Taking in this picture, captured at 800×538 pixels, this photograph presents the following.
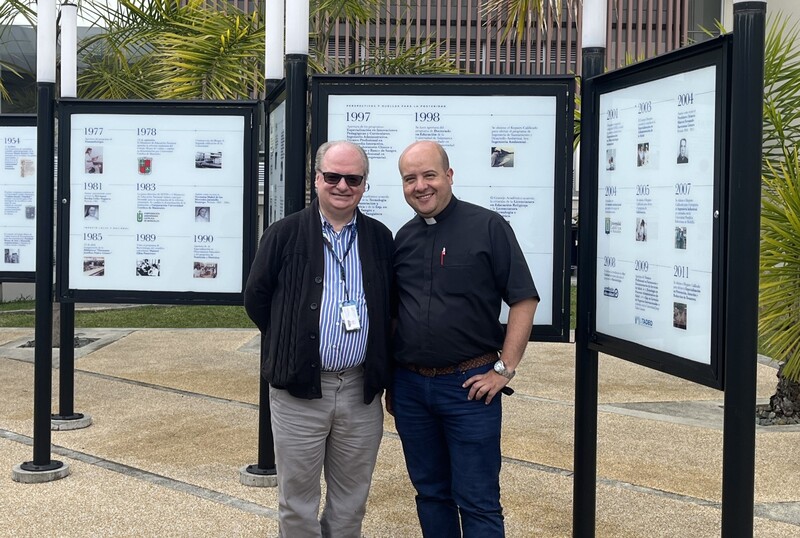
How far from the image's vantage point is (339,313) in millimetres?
3398

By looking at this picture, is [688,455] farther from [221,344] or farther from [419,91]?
[221,344]

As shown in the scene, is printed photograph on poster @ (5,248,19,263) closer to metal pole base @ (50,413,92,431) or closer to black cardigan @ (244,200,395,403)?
metal pole base @ (50,413,92,431)

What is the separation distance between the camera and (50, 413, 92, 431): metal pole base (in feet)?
20.8

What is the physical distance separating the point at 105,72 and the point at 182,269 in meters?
5.82

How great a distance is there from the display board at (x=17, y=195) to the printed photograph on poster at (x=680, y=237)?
19.7 feet

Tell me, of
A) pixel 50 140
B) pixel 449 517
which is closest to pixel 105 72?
pixel 50 140

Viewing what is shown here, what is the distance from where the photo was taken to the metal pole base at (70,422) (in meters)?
6.33

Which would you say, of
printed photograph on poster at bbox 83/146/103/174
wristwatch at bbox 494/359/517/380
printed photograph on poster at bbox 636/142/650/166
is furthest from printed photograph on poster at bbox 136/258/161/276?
printed photograph on poster at bbox 636/142/650/166

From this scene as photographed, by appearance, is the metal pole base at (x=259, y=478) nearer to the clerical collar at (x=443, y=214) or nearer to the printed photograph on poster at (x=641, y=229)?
the clerical collar at (x=443, y=214)

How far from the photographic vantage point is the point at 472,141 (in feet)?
13.5

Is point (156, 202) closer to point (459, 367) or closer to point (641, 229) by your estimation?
point (459, 367)

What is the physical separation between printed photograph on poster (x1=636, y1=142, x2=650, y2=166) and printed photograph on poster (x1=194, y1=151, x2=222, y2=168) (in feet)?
8.78

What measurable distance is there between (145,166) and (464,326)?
2856 mm

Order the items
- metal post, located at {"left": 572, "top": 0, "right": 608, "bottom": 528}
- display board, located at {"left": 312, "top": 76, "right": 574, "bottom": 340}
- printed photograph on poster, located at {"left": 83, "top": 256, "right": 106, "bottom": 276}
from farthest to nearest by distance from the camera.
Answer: printed photograph on poster, located at {"left": 83, "top": 256, "right": 106, "bottom": 276}
display board, located at {"left": 312, "top": 76, "right": 574, "bottom": 340}
metal post, located at {"left": 572, "top": 0, "right": 608, "bottom": 528}
